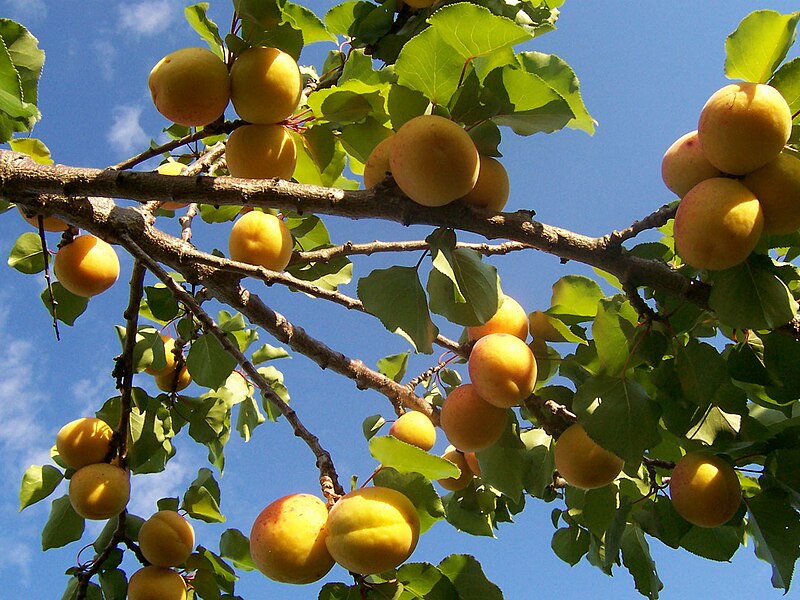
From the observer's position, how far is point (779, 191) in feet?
3.73

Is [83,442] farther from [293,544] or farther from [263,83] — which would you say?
[263,83]

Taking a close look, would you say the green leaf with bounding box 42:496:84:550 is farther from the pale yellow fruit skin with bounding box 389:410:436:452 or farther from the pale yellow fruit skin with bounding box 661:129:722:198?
the pale yellow fruit skin with bounding box 661:129:722:198

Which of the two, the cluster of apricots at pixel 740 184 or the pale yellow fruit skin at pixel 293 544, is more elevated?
the cluster of apricots at pixel 740 184

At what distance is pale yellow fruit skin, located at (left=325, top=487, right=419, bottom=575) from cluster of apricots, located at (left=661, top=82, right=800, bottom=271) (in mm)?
768

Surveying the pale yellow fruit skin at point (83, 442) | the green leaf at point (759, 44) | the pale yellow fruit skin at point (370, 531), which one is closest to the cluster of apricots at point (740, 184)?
the green leaf at point (759, 44)

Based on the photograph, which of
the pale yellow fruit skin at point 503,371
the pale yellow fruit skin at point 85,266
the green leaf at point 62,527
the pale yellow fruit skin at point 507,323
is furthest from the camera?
the green leaf at point 62,527

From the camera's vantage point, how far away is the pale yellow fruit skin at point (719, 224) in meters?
1.10

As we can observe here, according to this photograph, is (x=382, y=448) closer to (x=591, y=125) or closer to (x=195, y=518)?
(x=591, y=125)

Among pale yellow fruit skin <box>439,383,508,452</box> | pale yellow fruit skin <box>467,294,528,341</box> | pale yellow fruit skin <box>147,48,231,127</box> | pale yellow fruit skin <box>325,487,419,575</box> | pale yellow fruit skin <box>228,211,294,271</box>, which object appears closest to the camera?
pale yellow fruit skin <box>325,487,419,575</box>

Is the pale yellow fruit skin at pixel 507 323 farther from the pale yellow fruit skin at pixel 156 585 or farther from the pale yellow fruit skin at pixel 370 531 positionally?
the pale yellow fruit skin at pixel 156 585

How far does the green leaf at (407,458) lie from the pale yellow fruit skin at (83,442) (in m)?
1.25

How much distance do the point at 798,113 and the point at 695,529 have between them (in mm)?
1086

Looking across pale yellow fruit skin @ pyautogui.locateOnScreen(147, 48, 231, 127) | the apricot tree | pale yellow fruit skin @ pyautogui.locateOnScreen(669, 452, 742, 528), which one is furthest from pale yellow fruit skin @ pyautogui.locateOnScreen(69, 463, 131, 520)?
pale yellow fruit skin @ pyautogui.locateOnScreen(669, 452, 742, 528)

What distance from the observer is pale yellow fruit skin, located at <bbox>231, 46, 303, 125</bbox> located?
4.48 ft
